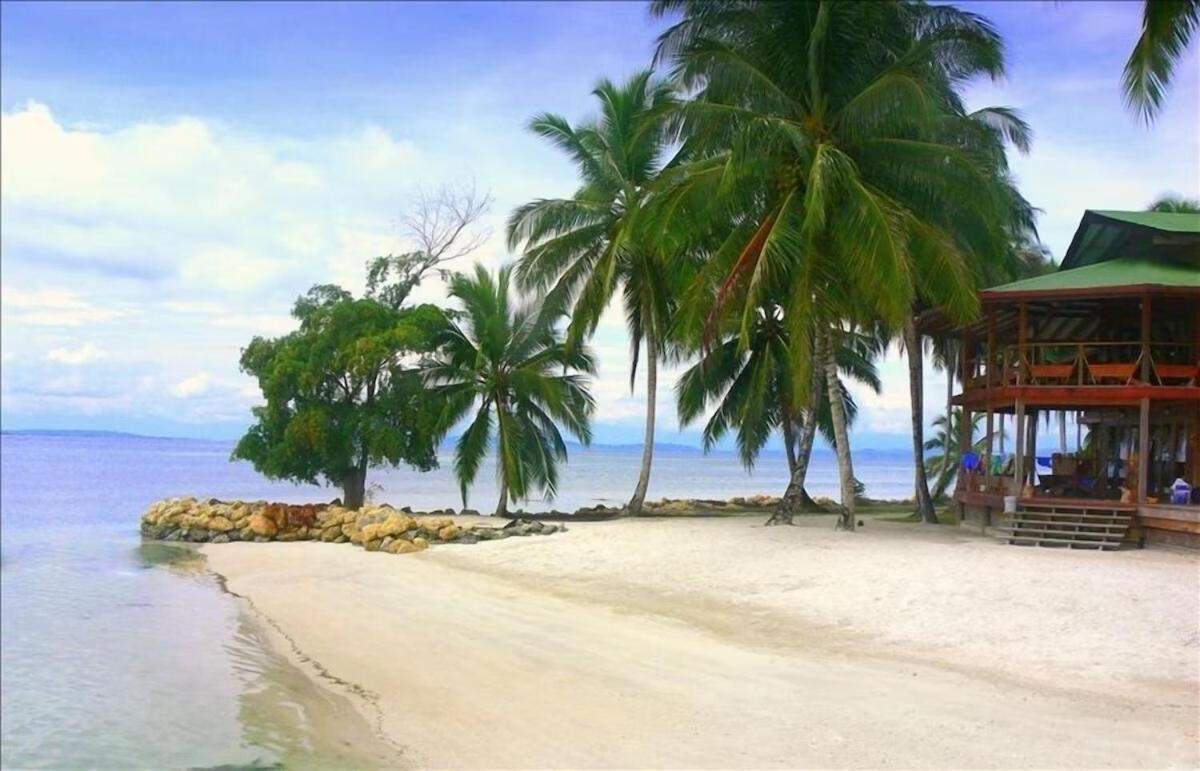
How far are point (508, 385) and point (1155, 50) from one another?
57.2ft

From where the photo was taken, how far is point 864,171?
59.8ft

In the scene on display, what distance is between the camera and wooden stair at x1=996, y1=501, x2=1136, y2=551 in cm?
1658

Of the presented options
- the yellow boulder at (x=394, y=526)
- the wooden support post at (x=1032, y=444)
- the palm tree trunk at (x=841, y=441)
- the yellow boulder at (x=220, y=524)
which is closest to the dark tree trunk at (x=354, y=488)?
the yellow boulder at (x=220, y=524)

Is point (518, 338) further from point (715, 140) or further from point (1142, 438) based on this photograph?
point (1142, 438)

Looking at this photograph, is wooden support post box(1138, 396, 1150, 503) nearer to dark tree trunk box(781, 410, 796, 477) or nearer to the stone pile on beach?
the stone pile on beach

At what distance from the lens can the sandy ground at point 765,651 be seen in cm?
764

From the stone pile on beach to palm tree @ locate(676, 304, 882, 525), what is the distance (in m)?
7.21

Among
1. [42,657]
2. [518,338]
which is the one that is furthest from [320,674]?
[518,338]

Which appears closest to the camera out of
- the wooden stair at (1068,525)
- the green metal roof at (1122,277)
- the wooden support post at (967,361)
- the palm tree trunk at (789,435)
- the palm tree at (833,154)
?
the wooden stair at (1068,525)

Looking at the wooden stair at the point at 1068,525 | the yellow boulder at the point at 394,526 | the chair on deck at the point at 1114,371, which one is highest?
the chair on deck at the point at 1114,371

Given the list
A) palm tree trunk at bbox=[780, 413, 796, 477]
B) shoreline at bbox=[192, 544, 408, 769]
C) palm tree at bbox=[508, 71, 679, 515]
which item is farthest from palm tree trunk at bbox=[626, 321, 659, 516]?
shoreline at bbox=[192, 544, 408, 769]

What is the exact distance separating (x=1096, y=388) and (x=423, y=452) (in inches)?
594

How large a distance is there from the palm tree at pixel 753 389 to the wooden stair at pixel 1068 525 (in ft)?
27.3

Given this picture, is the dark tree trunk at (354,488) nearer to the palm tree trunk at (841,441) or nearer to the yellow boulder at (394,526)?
the yellow boulder at (394,526)
